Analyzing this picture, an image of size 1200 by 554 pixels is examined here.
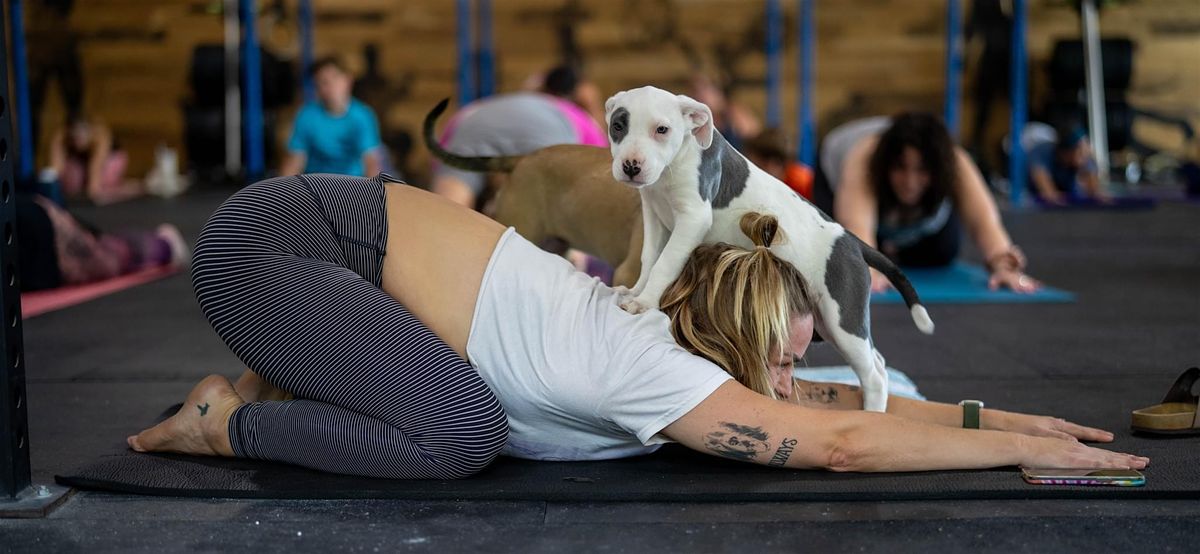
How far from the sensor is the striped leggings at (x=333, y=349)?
6.39 ft

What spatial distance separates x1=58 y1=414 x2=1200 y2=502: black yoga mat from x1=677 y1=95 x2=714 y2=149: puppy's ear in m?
0.57

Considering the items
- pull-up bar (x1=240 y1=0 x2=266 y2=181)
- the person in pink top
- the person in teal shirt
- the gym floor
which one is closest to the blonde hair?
the gym floor

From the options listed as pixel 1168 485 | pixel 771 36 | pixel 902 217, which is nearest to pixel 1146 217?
pixel 771 36

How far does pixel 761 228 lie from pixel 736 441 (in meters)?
0.37

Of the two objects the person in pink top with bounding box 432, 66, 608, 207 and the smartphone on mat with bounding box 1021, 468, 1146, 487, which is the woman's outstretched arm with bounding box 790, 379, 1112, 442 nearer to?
the smartphone on mat with bounding box 1021, 468, 1146, 487

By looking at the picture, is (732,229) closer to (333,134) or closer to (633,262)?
(633,262)

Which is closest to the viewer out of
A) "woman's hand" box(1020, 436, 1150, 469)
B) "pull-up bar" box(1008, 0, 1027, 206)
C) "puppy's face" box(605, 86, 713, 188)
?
"puppy's face" box(605, 86, 713, 188)

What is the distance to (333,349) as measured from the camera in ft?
6.49

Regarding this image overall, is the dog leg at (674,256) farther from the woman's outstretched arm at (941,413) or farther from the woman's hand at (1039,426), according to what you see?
the woman's hand at (1039,426)

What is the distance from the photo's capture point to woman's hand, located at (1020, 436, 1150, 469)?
1967 millimetres

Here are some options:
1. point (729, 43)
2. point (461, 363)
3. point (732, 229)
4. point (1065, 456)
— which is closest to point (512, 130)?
point (732, 229)

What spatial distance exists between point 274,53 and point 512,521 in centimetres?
896

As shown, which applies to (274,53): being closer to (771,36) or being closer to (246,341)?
(771,36)

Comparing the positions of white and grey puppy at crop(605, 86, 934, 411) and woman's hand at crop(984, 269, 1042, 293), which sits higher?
white and grey puppy at crop(605, 86, 934, 411)
